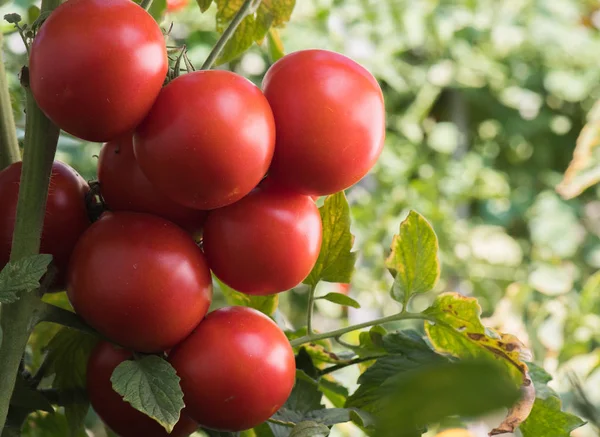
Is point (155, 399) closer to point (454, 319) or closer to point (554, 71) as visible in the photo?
point (454, 319)

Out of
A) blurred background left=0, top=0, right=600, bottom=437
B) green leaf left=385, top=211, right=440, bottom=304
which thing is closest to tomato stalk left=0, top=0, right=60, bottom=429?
green leaf left=385, top=211, right=440, bottom=304

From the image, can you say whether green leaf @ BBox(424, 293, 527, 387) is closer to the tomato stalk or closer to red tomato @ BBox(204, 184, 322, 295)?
red tomato @ BBox(204, 184, 322, 295)

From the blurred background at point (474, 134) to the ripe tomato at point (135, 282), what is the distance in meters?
1.23

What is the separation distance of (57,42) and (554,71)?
2276mm

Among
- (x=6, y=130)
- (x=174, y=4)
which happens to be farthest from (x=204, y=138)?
(x=174, y=4)

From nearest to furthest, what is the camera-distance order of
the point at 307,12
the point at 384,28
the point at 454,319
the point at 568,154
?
the point at 454,319 < the point at 307,12 < the point at 384,28 < the point at 568,154

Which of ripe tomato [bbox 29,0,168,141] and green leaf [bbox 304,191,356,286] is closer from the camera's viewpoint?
ripe tomato [bbox 29,0,168,141]

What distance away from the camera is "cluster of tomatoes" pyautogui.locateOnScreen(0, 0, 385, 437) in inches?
14.8

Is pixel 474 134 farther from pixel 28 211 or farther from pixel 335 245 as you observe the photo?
pixel 28 211

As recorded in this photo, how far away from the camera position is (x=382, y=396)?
0.46m

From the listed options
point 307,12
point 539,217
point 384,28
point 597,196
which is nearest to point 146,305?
point 307,12

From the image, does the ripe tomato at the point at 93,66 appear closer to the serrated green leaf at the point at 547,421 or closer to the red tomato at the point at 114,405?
the red tomato at the point at 114,405

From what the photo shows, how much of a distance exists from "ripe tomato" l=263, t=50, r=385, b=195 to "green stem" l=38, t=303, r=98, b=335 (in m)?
0.13

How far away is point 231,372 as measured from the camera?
16.5 inches
